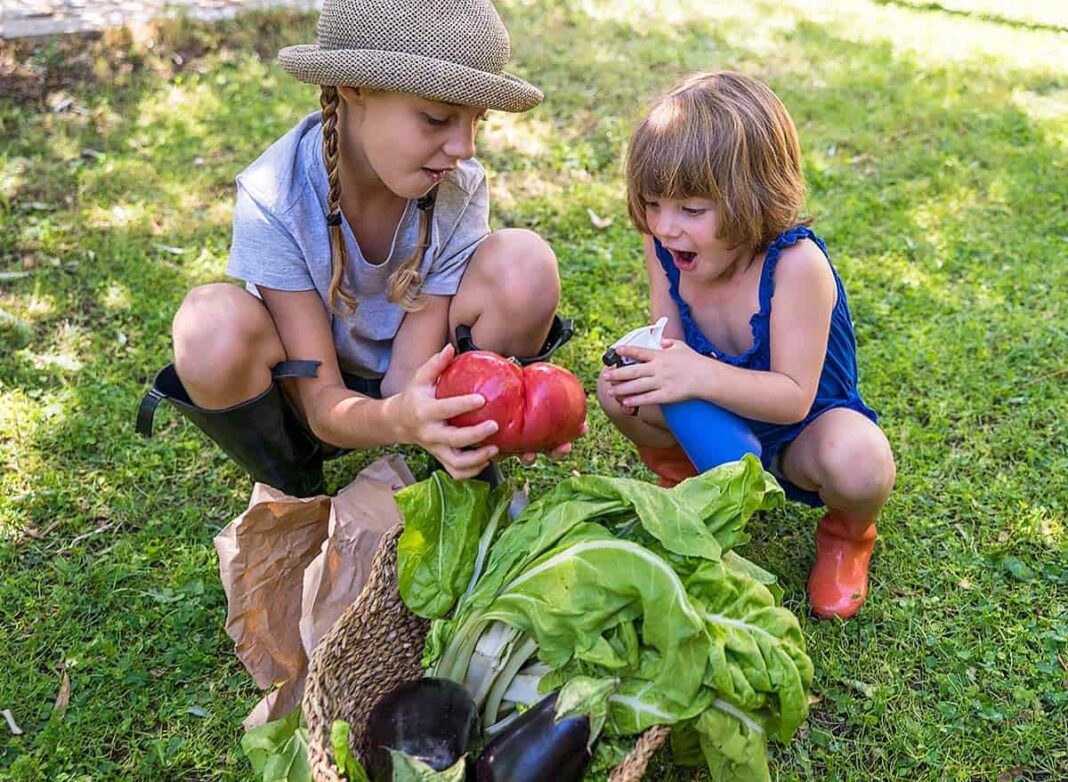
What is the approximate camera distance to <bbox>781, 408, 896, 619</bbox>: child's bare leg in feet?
7.53

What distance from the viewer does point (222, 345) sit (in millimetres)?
2250

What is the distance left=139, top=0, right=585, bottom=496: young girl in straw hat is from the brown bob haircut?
1.04 ft

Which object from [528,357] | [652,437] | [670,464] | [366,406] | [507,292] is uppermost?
[507,292]

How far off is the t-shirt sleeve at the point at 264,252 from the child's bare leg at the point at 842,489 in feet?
4.35

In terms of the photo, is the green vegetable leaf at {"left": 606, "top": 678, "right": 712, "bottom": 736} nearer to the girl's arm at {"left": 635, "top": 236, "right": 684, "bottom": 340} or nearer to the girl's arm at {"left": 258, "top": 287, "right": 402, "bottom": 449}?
the girl's arm at {"left": 258, "top": 287, "right": 402, "bottom": 449}

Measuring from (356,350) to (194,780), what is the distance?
111cm

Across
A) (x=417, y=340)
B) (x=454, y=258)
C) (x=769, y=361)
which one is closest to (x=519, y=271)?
(x=454, y=258)

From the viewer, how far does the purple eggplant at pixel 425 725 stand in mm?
1748

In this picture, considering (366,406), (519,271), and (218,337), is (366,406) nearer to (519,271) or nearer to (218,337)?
(218,337)

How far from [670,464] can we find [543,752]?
3.79 feet

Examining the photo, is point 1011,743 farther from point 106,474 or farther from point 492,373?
Result: point 106,474

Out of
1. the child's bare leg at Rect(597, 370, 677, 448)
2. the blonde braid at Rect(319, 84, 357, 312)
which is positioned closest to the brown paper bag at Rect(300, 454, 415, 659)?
the blonde braid at Rect(319, 84, 357, 312)

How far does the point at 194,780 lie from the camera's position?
6.82ft

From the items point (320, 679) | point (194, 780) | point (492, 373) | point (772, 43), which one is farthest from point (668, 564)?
point (772, 43)
